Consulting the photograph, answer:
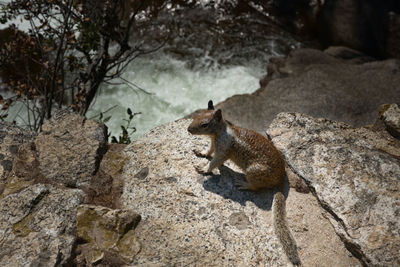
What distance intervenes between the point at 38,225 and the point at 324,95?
517 cm

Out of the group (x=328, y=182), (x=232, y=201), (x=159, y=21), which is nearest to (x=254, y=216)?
(x=232, y=201)

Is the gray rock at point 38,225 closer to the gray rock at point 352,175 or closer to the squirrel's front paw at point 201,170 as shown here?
the squirrel's front paw at point 201,170

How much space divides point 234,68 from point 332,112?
315 cm

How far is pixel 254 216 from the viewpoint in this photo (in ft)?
11.6

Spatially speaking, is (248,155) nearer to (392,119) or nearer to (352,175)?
(352,175)

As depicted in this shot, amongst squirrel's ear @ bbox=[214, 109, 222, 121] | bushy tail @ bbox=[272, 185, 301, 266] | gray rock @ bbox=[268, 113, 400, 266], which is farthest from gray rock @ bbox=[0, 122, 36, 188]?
gray rock @ bbox=[268, 113, 400, 266]

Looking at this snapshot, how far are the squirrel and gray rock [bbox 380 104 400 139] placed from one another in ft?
5.51

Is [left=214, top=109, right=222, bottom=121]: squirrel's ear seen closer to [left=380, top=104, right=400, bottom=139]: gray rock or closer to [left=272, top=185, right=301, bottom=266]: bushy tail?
[left=272, top=185, right=301, bottom=266]: bushy tail

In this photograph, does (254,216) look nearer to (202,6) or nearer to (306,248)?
(306,248)

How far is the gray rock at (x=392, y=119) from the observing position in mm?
4320

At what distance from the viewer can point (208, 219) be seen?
3.46 metres

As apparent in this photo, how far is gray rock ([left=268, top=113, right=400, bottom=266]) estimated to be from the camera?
326 cm

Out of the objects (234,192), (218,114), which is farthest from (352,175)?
(218,114)

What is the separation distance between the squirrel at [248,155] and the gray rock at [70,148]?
4.31 ft
